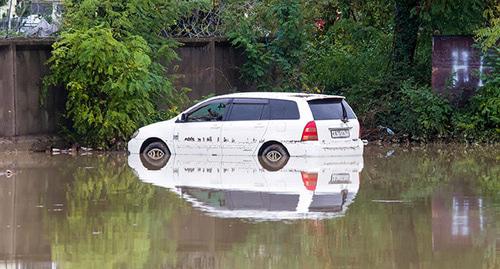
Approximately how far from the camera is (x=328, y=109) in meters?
22.6

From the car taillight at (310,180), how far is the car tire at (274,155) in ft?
6.55

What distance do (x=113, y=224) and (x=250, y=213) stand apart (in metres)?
2.02

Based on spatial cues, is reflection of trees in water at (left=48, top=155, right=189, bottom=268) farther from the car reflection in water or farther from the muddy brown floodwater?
the car reflection in water

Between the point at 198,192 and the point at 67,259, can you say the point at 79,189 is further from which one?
the point at 67,259


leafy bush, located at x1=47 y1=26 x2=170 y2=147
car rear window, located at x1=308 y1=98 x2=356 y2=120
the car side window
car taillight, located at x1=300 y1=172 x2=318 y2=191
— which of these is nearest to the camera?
car taillight, located at x1=300 y1=172 x2=318 y2=191

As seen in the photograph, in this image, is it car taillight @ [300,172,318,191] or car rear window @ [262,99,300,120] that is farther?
car rear window @ [262,99,300,120]

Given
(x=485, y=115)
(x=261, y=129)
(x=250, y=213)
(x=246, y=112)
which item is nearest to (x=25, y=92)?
(x=246, y=112)

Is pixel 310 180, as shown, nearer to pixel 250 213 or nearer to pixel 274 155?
pixel 274 155

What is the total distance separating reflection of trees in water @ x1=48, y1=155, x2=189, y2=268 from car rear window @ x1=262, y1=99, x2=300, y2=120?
11.3ft

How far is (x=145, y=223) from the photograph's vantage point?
14609 mm

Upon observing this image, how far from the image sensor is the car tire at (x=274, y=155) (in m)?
22.5

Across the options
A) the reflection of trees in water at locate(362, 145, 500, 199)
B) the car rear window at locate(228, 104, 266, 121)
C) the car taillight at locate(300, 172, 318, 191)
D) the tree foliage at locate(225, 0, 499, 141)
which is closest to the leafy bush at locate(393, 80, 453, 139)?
the tree foliage at locate(225, 0, 499, 141)

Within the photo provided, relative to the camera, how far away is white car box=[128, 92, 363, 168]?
878 inches

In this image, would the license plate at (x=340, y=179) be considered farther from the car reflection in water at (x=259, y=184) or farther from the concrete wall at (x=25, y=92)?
the concrete wall at (x=25, y=92)
